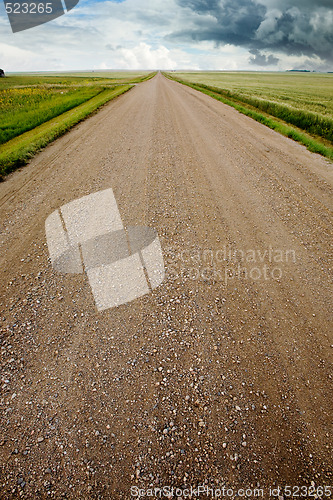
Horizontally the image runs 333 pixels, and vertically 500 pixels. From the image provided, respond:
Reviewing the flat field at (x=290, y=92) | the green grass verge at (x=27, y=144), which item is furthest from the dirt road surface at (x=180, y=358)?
the flat field at (x=290, y=92)

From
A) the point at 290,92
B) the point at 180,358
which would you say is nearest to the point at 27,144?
the point at 180,358

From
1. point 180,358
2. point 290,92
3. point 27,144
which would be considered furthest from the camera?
point 290,92

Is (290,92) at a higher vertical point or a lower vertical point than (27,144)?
higher

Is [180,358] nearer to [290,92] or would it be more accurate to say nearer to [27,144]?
[27,144]

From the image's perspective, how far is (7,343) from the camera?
3156 mm

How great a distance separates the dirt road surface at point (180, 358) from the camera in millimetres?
2238

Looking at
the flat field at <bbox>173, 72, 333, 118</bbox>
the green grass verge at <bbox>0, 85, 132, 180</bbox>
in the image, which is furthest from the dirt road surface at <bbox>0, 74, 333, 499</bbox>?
the flat field at <bbox>173, 72, 333, 118</bbox>

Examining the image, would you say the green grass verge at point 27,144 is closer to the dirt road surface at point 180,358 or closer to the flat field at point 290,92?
the dirt road surface at point 180,358

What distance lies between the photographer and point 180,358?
304 centimetres

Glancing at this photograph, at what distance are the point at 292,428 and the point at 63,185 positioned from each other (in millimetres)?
7233

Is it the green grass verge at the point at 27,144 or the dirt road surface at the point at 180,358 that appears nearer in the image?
the dirt road surface at the point at 180,358

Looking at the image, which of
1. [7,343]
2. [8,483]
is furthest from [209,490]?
[7,343]

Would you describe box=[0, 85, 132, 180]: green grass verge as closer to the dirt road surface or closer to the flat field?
the dirt road surface

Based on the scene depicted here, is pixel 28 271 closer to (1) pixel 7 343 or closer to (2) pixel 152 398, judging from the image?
(1) pixel 7 343
